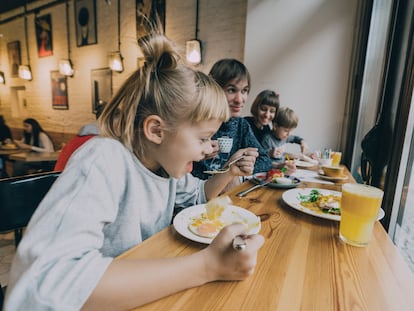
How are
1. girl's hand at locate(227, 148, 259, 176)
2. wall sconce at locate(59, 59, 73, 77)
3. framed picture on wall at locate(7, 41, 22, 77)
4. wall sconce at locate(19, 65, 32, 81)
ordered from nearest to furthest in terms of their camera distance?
girl's hand at locate(227, 148, 259, 176)
wall sconce at locate(59, 59, 73, 77)
wall sconce at locate(19, 65, 32, 81)
framed picture on wall at locate(7, 41, 22, 77)

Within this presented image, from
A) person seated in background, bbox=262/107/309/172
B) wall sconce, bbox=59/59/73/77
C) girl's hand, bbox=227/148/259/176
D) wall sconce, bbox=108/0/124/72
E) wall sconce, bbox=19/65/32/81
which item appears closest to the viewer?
girl's hand, bbox=227/148/259/176

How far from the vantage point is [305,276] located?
21.5 inches

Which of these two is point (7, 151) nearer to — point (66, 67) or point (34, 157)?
point (34, 157)

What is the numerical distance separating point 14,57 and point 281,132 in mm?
7386

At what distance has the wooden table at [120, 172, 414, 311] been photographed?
47 cm

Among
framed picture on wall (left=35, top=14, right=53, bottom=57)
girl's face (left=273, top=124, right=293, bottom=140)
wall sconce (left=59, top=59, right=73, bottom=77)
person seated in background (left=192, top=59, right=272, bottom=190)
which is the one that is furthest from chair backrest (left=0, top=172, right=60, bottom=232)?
framed picture on wall (left=35, top=14, right=53, bottom=57)

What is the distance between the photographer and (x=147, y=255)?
1.99 ft

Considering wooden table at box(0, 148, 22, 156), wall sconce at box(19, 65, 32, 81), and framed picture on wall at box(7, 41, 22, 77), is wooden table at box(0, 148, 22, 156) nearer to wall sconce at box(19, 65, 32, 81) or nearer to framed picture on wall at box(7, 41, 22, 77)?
wall sconce at box(19, 65, 32, 81)

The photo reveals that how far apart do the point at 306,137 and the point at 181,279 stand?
2.65m

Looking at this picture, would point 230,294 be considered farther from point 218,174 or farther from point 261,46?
point 261,46

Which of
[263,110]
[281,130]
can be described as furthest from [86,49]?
[281,130]

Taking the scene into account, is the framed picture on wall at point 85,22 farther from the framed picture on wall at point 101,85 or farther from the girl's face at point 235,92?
the girl's face at point 235,92

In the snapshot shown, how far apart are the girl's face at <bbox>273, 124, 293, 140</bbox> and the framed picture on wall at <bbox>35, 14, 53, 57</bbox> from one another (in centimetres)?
567

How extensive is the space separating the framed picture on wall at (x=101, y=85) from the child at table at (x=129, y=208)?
14.6 ft
